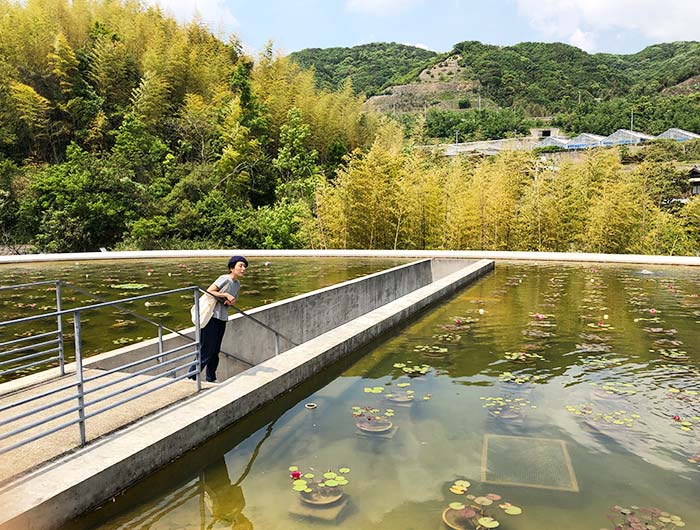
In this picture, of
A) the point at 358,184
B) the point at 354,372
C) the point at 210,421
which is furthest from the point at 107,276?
the point at 210,421

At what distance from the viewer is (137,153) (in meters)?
18.9

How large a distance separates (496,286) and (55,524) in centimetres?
796

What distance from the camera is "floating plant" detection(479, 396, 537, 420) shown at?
3.59 metres

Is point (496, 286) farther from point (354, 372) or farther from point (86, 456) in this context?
point (86, 456)

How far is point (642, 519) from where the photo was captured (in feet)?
7.91

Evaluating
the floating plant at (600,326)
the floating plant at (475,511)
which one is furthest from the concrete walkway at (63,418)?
the floating plant at (600,326)

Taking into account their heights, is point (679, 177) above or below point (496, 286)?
above

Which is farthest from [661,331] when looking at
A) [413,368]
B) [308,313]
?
[308,313]

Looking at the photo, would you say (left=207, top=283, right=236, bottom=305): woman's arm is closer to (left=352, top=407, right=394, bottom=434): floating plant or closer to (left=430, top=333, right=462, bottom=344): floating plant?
(left=352, top=407, right=394, bottom=434): floating plant

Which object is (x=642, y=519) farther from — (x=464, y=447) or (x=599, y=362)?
(x=599, y=362)

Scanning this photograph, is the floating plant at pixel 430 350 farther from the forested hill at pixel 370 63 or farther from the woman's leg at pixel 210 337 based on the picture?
the forested hill at pixel 370 63

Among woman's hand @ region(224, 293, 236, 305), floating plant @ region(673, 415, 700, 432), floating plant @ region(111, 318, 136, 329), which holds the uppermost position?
woman's hand @ region(224, 293, 236, 305)

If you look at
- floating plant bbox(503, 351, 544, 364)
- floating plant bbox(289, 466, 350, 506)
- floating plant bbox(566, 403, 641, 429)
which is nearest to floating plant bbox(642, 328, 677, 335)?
floating plant bbox(503, 351, 544, 364)

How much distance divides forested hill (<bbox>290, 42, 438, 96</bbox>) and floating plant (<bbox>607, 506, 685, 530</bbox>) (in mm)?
70890
